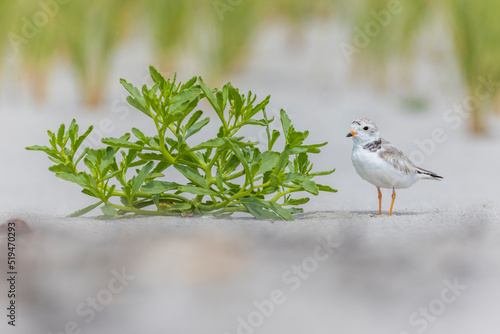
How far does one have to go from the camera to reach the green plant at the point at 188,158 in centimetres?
235

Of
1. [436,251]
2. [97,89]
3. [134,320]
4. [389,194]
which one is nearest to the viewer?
[134,320]

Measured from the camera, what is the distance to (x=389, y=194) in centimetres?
347

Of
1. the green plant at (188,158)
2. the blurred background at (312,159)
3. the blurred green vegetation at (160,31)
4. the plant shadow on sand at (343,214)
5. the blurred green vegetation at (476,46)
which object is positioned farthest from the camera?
the blurred green vegetation at (160,31)

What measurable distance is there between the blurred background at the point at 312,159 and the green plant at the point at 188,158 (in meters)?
0.12

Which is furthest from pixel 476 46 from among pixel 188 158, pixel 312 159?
pixel 188 158

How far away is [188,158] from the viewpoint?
2.52 metres

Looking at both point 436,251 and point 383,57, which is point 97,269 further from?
point 383,57

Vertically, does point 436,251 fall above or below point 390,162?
below

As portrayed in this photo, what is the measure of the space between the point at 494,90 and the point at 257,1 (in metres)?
2.09

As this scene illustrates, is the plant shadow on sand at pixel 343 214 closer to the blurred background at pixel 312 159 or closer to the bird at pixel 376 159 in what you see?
the blurred background at pixel 312 159

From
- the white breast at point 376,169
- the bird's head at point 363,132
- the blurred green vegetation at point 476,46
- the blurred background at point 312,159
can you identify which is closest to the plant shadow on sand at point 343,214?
the blurred background at point 312,159

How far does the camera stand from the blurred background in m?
2.08

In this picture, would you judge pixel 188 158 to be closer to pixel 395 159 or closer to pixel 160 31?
pixel 395 159

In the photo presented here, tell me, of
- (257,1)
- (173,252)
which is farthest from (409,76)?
(173,252)
